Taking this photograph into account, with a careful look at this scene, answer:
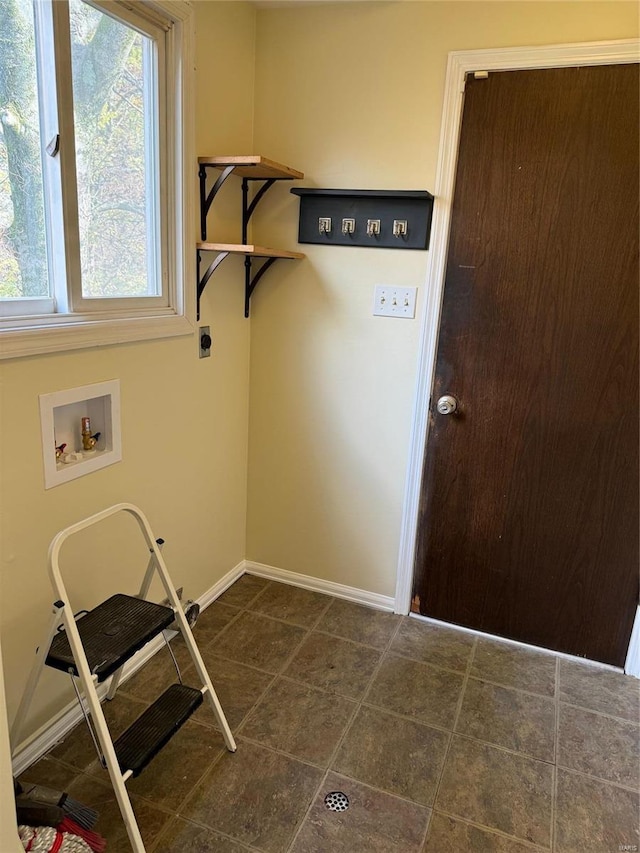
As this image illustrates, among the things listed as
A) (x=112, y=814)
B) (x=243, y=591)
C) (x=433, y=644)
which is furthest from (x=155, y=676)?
(x=433, y=644)

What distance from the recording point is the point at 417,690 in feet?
6.60

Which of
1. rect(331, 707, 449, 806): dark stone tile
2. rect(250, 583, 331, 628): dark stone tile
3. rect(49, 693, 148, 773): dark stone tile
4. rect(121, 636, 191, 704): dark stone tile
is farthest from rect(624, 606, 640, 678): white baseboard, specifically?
rect(49, 693, 148, 773): dark stone tile

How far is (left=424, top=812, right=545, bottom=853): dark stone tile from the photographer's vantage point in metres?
1.46

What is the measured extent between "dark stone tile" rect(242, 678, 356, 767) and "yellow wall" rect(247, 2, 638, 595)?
65 centimetres

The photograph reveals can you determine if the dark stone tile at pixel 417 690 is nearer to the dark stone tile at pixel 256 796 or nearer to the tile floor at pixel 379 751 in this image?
the tile floor at pixel 379 751

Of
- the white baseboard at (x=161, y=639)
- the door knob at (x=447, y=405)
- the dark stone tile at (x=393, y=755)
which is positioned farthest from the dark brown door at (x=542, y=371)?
the dark stone tile at (x=393, y=755)

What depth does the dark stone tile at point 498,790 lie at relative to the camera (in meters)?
1.54

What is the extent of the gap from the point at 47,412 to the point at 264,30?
1.69 metres

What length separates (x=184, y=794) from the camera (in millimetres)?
1565

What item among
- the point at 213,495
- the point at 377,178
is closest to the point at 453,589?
the point at 213,495

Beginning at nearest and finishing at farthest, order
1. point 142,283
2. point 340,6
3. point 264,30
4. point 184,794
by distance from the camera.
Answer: point 184,794 → point 142,283 → point 340,6 → point 264,30

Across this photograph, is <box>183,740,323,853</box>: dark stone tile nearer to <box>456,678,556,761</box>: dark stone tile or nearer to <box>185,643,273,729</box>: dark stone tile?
<box>185,643,273,729</box>: dark stone tile

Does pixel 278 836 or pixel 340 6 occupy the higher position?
pixel 340 6

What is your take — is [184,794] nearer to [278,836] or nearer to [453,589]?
[278,836]
